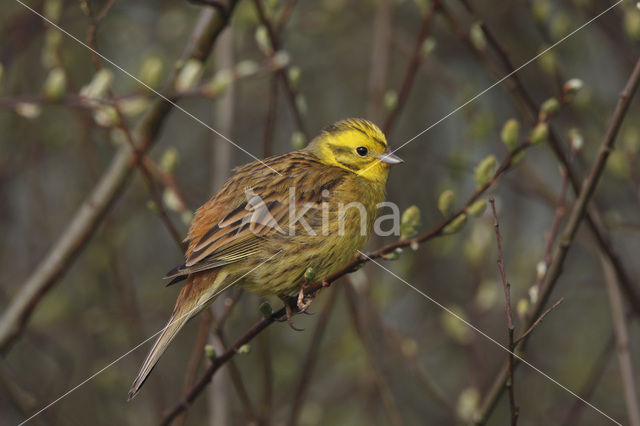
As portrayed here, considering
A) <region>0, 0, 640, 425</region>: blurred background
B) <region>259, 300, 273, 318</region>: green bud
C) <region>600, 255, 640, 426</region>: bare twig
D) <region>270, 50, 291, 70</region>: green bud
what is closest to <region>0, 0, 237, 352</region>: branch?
<region>0, 0, 640, 425</region>: blurred background

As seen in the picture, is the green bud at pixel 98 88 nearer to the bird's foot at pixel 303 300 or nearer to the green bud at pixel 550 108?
the bird's foot at pixel 303 300

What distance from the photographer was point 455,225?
2.75 m

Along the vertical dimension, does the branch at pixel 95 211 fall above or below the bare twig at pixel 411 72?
above

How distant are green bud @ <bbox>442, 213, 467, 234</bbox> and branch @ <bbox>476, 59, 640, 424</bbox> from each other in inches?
20.1

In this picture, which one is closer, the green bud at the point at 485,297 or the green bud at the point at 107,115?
the green bud at the point at 107,115

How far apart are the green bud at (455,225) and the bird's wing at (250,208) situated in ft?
2.55

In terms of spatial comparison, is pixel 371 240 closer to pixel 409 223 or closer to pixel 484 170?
pixel 484 170

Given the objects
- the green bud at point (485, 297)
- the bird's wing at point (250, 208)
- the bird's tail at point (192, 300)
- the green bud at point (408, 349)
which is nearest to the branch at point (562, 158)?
the bird's wing at point (250, 208)

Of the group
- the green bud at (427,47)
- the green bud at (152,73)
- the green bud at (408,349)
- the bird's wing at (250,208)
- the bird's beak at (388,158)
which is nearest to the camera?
the bird's wing at (250,208)

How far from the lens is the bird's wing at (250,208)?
126 inches

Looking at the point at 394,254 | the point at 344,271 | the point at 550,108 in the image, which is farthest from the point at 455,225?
the point at 550,108

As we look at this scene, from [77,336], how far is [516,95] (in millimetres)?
3718

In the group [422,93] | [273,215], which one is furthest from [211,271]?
[422,93]

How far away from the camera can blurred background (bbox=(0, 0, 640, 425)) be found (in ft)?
14.9
